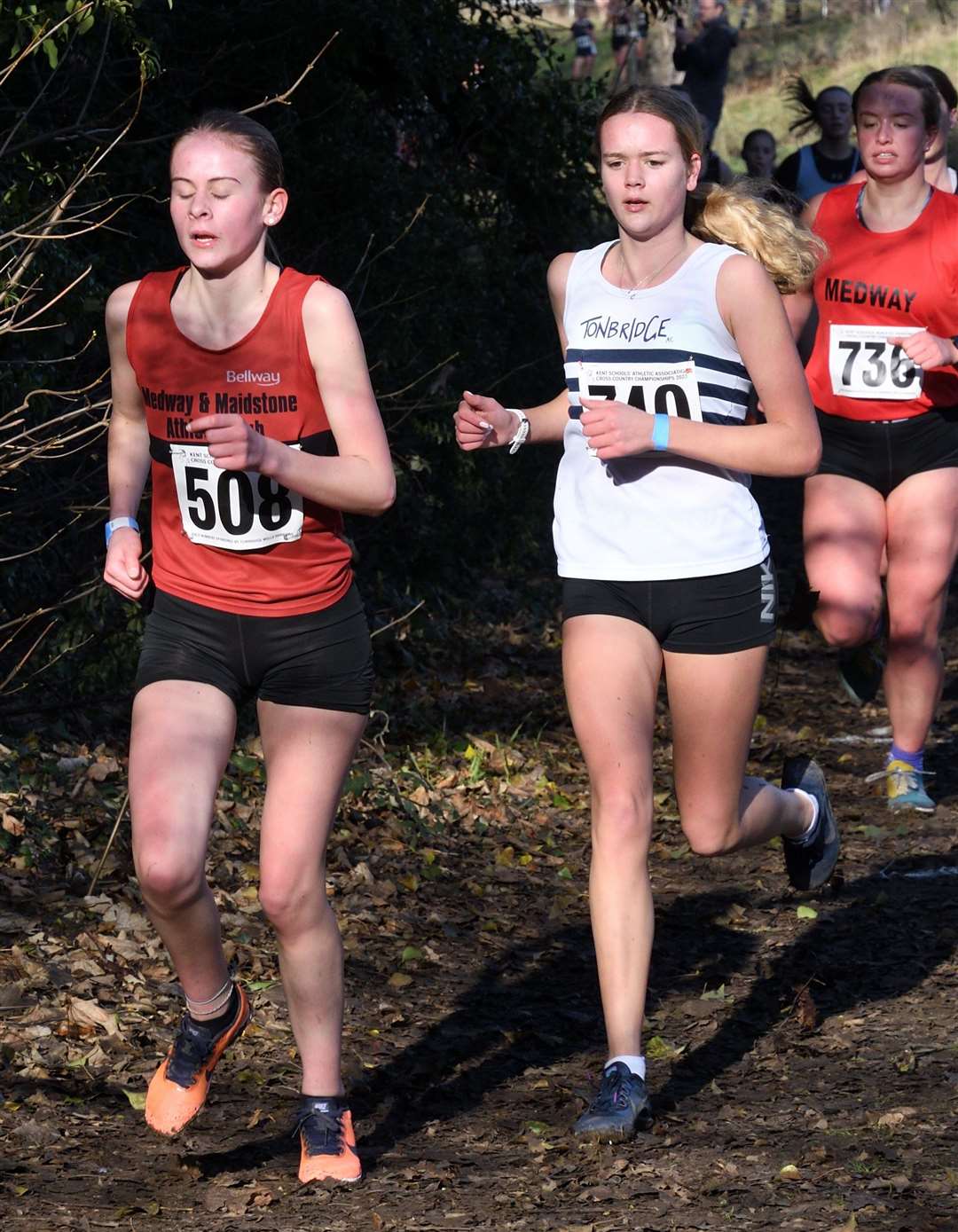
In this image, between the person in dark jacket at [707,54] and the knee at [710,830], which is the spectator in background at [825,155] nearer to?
the person in dark jacket at [707,54]

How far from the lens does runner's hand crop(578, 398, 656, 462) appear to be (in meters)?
4.05

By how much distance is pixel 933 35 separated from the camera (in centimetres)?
3625

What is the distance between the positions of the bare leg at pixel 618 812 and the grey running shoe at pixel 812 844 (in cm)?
126

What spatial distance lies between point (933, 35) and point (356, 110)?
96.2 ft

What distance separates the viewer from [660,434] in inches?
162

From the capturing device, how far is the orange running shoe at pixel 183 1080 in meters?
4.11

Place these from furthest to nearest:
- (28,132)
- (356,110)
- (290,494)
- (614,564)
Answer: (356,110) → (28,132) → (614,564) → (290,494)

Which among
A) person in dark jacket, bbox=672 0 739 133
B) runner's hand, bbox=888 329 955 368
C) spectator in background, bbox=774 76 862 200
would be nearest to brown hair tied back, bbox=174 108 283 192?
runner's hand, bbox=888 329 955 368

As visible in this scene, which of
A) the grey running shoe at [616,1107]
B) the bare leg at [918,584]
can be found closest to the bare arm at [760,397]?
the grey running shoe at [616,1107]

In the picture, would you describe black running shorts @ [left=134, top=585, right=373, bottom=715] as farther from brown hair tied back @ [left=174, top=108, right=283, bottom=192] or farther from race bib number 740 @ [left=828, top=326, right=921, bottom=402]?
race bib number 740 @ [left=828, top=326, right=921, bottom=402]

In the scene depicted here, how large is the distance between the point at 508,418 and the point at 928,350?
2031 mm

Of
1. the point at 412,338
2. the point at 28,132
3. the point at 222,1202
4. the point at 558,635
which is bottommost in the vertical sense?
the point at 558,635

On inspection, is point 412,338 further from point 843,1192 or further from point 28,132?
point 843,1192

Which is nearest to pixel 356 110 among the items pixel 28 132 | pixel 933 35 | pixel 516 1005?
pixel 28 132
